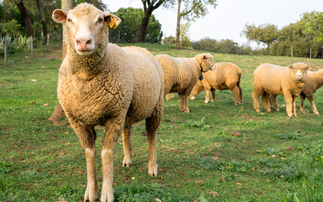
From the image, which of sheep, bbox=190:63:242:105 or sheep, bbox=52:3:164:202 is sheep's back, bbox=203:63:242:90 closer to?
sheep, bbox=190:63:242:105

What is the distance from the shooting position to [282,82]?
10164 mm

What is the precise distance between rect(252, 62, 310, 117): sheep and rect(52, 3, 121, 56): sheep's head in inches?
341

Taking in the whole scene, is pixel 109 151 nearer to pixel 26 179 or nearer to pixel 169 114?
pixel 26 179

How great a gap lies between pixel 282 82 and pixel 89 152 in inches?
358

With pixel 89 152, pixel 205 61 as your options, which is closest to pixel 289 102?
pixel 205 61

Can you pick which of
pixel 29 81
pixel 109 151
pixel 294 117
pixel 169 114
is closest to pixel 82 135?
pixel 109 151

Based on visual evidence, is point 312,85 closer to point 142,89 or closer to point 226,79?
point 226,79

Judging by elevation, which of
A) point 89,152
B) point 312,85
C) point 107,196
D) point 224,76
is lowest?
point 107,196

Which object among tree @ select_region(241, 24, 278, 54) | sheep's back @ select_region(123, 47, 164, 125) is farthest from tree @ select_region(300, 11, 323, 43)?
sheep's back @ select_region(123, 47, 164, 125)

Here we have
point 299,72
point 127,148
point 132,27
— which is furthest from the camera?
point 132,27

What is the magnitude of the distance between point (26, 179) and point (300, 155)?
4941mm

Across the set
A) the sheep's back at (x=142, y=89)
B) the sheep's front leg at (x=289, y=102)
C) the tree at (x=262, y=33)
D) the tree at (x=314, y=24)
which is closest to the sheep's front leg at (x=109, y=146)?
the sheep's back at (x=142, y=89)

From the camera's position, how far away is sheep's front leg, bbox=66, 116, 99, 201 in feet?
10.5

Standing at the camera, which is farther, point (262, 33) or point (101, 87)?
point (262, 33)
